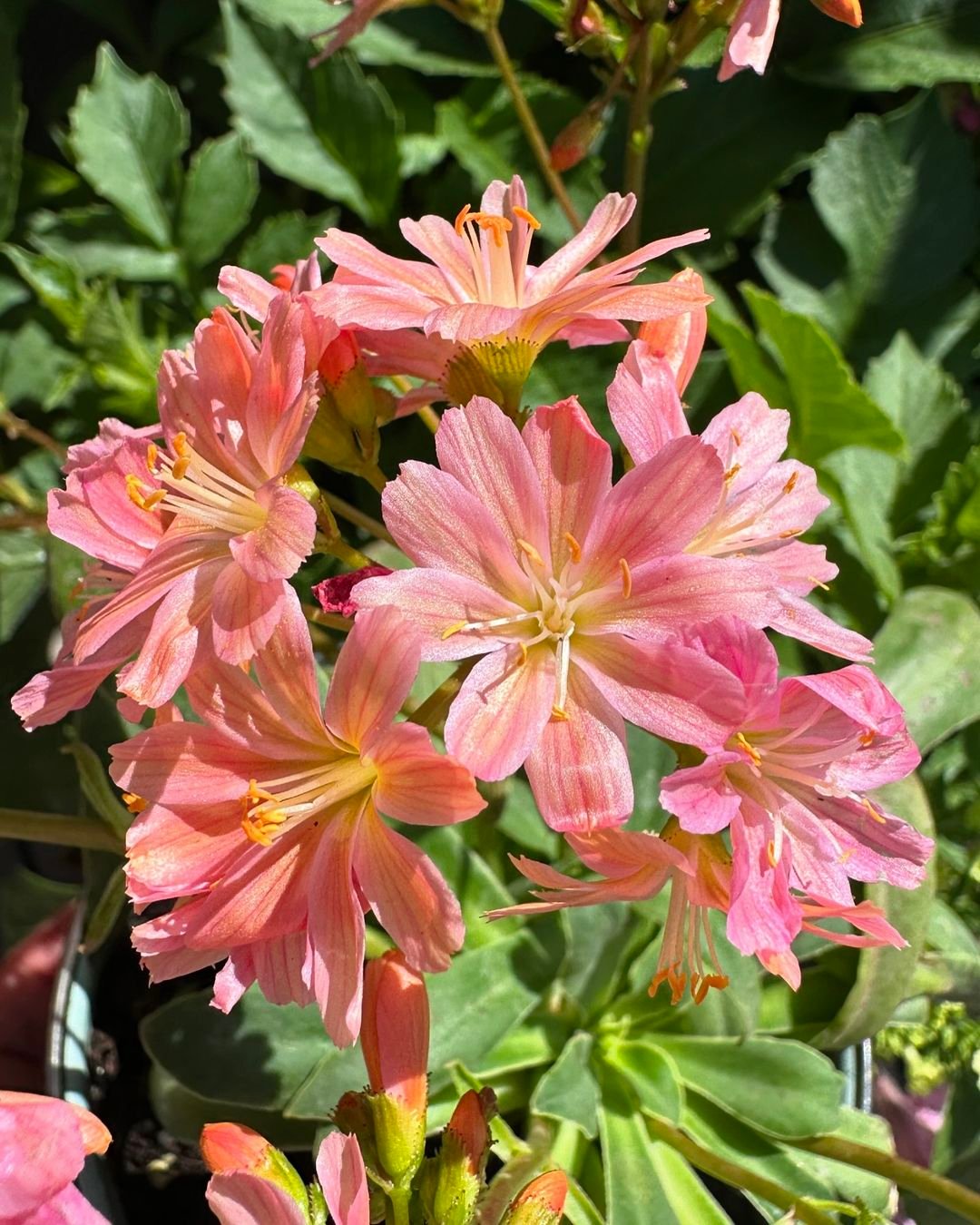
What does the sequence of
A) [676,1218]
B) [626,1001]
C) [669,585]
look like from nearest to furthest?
[669,585] < [676,1218] < [626,1001]

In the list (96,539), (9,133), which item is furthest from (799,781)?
(9,133)

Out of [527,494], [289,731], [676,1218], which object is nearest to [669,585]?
[527,494]

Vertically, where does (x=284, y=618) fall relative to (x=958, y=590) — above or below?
above

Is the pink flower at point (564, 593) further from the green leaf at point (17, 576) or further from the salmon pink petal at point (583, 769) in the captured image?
the green leaf at point (17, 576)

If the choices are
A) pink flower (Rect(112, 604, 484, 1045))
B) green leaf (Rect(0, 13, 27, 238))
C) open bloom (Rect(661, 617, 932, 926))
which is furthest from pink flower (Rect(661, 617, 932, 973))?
green leaf (Rect(0, 13, 27, 238))

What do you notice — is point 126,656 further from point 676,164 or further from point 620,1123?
point 676,164

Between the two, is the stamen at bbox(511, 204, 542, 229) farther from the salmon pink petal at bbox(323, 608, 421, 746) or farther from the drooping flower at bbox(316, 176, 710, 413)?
the salmon pink petal at bbox(323, 608, 421, 746)

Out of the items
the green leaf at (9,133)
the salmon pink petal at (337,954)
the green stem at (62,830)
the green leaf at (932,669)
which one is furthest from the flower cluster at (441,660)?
the green leaf at (9,133)

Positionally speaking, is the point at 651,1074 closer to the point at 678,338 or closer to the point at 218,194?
the point at 678,338
